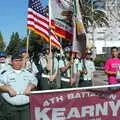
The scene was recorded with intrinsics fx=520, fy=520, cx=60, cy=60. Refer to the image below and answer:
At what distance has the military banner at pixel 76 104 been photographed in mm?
8320

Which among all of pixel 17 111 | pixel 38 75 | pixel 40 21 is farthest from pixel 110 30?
pixel 17 111

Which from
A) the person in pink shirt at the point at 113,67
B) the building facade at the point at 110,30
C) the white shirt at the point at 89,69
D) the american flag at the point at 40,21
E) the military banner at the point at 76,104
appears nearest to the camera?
the military banner at the point at 76,104

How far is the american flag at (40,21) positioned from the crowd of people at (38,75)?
44cm

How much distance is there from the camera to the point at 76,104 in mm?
8438

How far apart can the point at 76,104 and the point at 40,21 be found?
6329 mm

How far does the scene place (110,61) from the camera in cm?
1216

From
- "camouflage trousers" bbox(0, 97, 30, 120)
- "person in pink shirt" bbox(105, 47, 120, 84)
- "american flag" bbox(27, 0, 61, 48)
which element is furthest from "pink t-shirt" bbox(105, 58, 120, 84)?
"camouflage trousers" bbox(0, 97, 30, 120)

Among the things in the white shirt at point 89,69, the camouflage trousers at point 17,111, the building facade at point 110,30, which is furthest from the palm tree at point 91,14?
the camouflage trousers at point 17,111

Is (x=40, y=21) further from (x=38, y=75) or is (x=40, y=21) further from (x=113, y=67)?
(x=113, y=67)

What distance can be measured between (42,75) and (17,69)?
214 inches

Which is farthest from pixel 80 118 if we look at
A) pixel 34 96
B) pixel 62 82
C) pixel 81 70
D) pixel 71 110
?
pixel 81 70

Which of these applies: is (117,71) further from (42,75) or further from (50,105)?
(50,105)

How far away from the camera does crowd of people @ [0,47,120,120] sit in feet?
27.4

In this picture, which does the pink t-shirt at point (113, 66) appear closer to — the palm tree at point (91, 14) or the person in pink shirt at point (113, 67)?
the person in pink shirt at point (113, 67)
